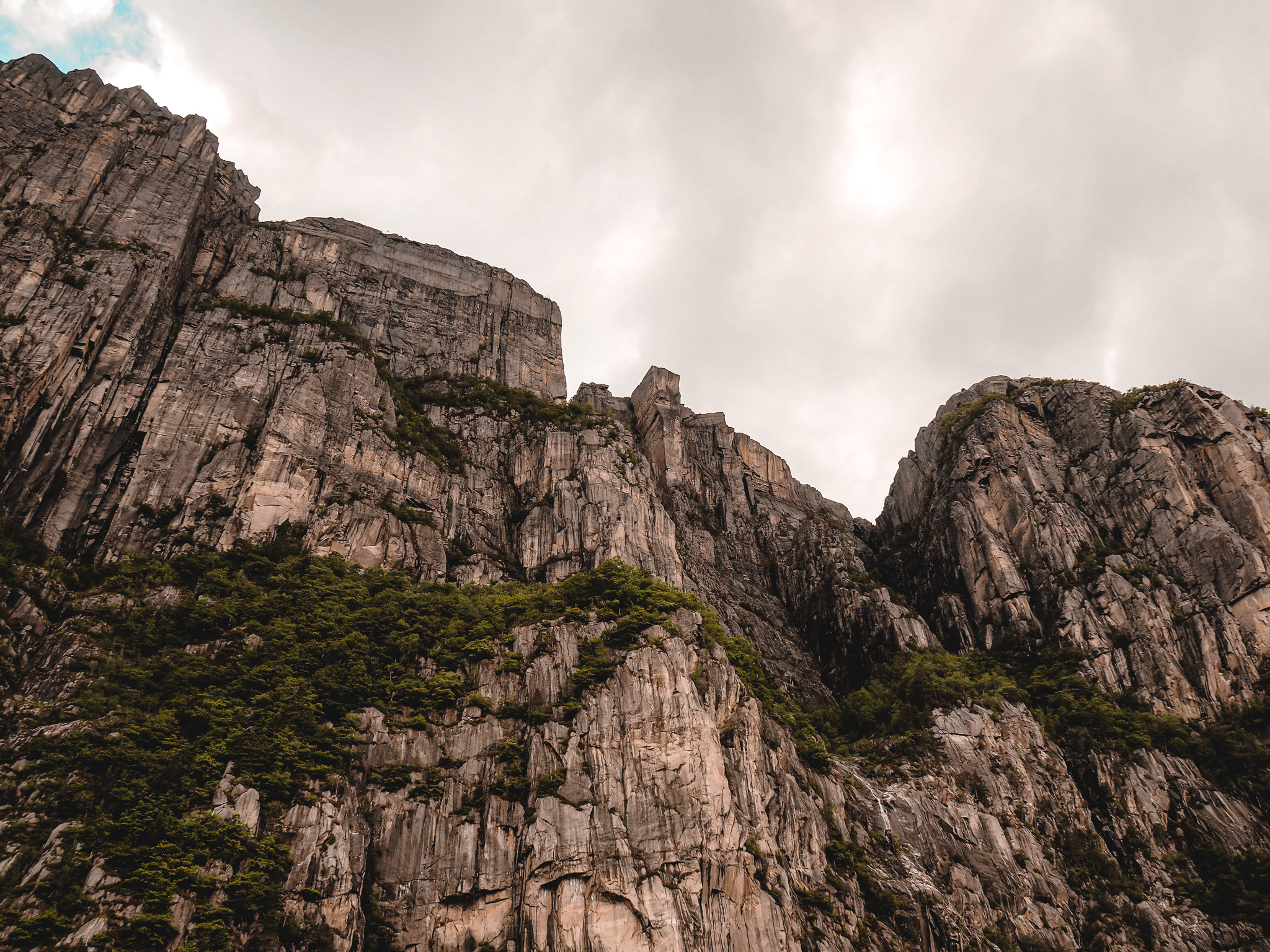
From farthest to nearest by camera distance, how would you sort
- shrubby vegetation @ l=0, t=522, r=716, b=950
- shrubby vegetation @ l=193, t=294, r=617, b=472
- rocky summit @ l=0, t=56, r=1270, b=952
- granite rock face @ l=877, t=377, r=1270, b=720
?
shrubby vegetation @ l=193, t=294, r=617, b=472, granite rock face @ l=877, t=377, r=1270, b=720, rocky summit @ l=0, t=56, r=1270, b=952, shrubby vegetation @ l=0, t=522, r=716, b=950

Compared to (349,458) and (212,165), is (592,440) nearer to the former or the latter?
(349,458)

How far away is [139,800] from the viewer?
89.8 ft

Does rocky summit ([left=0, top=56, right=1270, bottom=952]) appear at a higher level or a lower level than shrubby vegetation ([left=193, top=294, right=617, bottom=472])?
lower

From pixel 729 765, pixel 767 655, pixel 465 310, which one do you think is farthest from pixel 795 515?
pixel 729 765

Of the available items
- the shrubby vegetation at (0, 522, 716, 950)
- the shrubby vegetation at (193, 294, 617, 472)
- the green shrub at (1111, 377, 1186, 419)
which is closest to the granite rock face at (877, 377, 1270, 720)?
the green shrub at (1111, 377, 1186, 419)

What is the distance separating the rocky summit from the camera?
30.8m

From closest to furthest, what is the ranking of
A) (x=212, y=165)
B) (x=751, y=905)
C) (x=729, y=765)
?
(x=751, y=905)
(x=729, y=765)
(x=212, y=165)

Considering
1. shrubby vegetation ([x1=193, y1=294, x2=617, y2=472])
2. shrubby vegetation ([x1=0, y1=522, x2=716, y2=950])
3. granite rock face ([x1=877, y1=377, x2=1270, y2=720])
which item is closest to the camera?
shrubby vegetation ([x1=0, y1=522, x2=716, y2=950])

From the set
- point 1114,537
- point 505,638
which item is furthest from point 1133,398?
point 505,638

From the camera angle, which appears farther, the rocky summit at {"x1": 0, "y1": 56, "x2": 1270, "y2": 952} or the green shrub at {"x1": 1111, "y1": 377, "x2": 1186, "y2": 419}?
the green shrub at {"x1": 1111, "y1": 377, "x2": 1186, "y2": 419}

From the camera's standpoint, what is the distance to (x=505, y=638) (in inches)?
1618

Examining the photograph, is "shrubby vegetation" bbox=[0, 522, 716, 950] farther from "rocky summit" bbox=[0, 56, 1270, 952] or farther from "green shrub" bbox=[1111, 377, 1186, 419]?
"green shrub" bbox=[1111, 377, 1186, 419]

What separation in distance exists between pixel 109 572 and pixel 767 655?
46.0 meters

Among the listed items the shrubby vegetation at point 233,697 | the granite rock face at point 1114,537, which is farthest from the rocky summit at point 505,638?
the granite rock face at point 1114,537
